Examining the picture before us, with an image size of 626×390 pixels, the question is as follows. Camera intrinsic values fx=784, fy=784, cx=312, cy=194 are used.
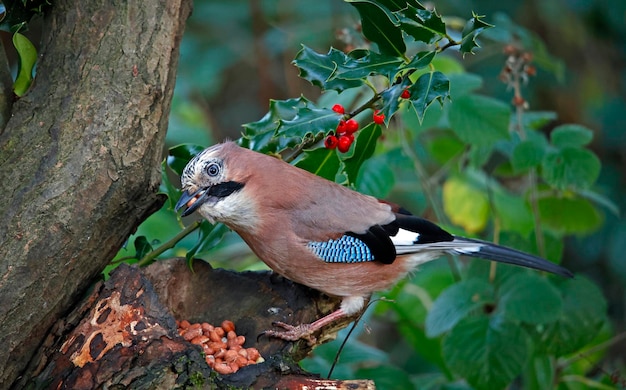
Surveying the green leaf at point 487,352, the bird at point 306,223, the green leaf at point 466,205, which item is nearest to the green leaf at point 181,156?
the bird at point 306,223

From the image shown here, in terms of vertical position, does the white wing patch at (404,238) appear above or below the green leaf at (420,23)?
below

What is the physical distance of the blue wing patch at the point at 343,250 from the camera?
9.09ft

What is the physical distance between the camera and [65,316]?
7.89 feet

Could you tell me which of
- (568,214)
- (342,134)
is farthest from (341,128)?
(568,214)

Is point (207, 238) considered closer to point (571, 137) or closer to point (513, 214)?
point (571, 137)

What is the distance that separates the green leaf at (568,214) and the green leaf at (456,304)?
841 millimetres

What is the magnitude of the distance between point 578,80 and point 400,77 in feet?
13.1

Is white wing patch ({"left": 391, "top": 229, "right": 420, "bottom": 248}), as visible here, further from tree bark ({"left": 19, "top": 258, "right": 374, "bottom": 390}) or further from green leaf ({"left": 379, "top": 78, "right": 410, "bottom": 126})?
green leaf ({"left": 379, "top": 78, "right": 410, "bottom": 126})

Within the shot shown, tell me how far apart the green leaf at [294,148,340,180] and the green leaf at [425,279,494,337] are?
2.75ft

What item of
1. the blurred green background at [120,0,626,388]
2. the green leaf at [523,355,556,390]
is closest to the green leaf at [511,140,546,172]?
the blurred green background at [120,0,626,388]

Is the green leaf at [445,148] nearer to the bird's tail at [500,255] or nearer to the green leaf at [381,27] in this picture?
the bird's tail at [500,255]

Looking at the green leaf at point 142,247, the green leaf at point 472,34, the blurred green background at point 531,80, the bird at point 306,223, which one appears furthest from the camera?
the blurred green background at point 531,80

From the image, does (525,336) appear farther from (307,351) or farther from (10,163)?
(10,163)

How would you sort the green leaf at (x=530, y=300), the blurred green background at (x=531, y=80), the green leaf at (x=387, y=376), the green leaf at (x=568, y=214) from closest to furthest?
the green leaf at (x=530, y=300) → the green leaf at (x=387, y=376) → the green leaf at (x=568, y=214) → the blurred green background at (x=531, y=80)
